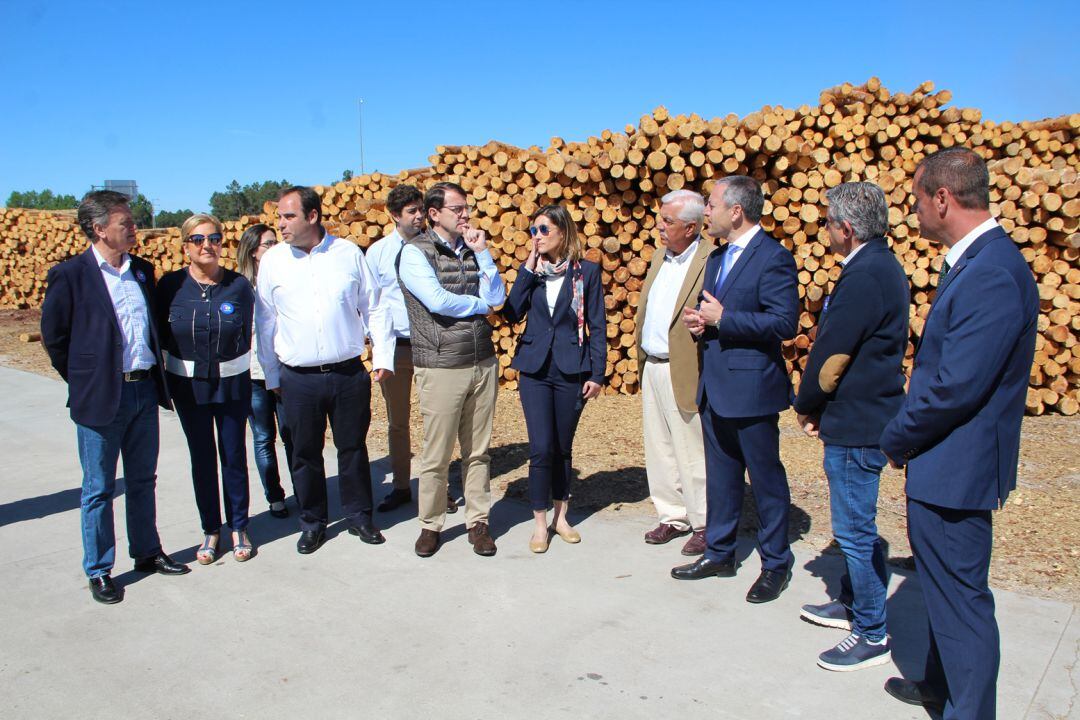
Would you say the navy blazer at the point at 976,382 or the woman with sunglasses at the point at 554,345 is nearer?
the navy blazer at the point at 976,382

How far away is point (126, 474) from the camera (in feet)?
13.3

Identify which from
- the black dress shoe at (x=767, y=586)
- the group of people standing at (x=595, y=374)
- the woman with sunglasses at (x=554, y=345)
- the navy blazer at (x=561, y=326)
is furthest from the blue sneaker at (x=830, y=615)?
the navy blazer at (x=561, y=326)

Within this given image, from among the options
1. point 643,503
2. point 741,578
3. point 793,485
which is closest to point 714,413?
point 741,578

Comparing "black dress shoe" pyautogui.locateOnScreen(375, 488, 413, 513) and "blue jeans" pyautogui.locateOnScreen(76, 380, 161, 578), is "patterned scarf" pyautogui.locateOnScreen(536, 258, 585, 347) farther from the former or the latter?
"blue jeans" pyautogui.locateOnScreen(76, 380, 161, 578)

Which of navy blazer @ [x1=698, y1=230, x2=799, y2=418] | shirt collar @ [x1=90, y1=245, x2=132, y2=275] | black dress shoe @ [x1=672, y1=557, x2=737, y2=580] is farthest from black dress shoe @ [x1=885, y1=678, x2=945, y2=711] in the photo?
shirt collar @ [x1=90, y1=245, x2=132, y2=275]

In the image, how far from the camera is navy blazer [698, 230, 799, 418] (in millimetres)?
3520

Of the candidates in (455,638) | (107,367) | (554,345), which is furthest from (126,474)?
(554,345)

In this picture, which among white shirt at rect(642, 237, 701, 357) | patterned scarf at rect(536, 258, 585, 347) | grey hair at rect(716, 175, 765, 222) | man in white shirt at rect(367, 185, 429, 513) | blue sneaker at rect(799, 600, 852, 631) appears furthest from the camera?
man in white shirt at rect(367, 185, 429, 513)

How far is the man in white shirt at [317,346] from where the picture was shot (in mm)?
4234

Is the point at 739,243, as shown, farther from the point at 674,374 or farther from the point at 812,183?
the point at 812,183

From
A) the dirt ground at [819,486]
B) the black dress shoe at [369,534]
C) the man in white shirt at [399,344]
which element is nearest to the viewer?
the dirt ground at [819,486]

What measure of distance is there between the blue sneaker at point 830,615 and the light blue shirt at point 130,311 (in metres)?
3.27

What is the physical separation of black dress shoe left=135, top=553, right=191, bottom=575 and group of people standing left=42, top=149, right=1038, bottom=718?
0.01m

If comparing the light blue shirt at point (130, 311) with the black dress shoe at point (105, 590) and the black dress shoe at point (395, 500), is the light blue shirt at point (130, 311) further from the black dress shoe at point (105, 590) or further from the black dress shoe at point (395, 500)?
the black dress shoe at point (395, 500)
